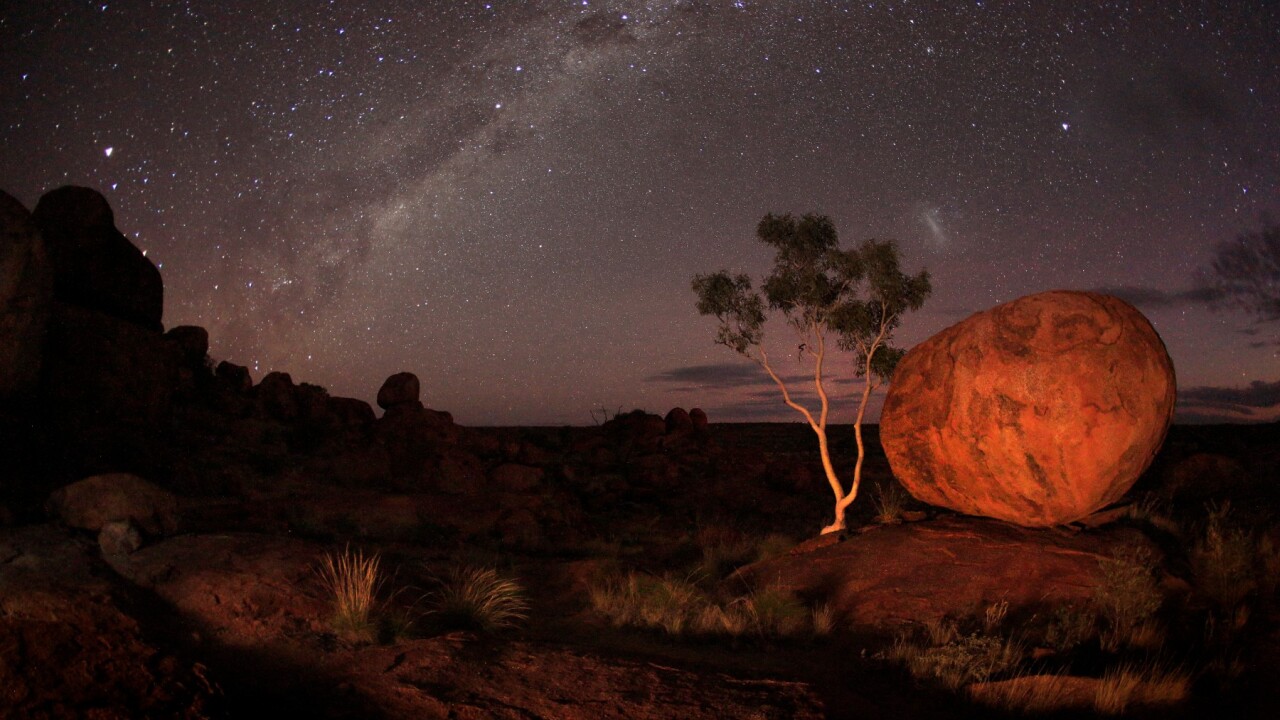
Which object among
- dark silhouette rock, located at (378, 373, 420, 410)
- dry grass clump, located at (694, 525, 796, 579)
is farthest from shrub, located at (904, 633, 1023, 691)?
dark silhouette rock, located at (378, 373, 420, 410)

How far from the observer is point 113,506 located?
1028cm

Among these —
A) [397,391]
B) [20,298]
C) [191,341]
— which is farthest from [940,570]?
[191,341]

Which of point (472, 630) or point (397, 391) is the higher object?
point (397, 391)

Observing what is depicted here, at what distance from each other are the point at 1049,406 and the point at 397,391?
27733mm

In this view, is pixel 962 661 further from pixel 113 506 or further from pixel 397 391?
pixel 397 391

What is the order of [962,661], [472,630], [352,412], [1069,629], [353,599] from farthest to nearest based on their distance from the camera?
→ [352,412]
[472,630]
[1069,629]
[353,599]
[962,661]

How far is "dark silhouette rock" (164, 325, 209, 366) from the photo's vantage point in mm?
28420

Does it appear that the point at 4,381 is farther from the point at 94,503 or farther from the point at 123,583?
the point at 123,583

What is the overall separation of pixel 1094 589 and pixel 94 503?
44.1 ft

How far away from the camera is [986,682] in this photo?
273 inches

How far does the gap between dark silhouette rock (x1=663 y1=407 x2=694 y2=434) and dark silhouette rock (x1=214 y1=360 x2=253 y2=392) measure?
17.7 meters

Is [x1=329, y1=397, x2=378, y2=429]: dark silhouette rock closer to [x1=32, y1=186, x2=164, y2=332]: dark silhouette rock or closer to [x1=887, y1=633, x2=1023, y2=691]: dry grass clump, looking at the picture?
[x1=32, y1=186, x2=164, y2=332]: dark silhouette rock

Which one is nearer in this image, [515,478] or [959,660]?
[959,660]

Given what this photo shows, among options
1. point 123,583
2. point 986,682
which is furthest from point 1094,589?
point 123,583
